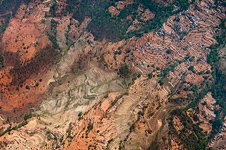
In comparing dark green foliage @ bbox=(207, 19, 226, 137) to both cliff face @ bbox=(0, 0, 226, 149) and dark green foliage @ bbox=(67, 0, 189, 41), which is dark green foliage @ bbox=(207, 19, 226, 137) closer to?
cliff face @ bbox=(0, 0, 226, 149)

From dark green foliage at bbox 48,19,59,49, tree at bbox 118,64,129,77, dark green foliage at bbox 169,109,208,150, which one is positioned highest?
dark green foliage at bbox 48,19,59,49

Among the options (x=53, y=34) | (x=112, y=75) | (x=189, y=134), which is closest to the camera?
(x=189, y=134)

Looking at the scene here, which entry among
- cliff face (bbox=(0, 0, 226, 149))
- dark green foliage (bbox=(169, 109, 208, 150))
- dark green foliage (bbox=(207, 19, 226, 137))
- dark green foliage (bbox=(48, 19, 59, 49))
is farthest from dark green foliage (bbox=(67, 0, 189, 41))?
Answer: dark green foliage (bbox=(169, 109, 208, 150))

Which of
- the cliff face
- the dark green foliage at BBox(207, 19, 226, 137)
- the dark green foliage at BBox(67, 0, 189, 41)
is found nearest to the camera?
the cliff face

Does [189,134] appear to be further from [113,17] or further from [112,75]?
[113,17]

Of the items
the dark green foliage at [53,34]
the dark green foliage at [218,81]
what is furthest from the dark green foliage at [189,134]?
the dark green foliage at [53,34]

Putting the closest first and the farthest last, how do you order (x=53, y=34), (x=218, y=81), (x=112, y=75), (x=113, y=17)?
(x=112, y=75) < (x=218, y=81) < (x=53, y=34) < (x=113, y=17)

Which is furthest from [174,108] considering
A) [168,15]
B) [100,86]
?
[168,15]

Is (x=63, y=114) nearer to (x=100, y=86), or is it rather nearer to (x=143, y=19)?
(x=100, y=86)

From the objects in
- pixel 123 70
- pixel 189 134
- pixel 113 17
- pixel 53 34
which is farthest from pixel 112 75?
pixel 189 134
